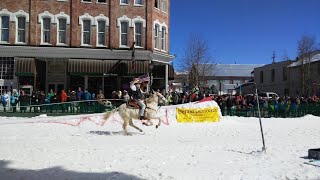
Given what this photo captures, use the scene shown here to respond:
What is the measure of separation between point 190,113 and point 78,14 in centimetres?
1609

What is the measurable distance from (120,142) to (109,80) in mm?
21295

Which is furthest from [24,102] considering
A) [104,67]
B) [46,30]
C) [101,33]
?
[101,33]

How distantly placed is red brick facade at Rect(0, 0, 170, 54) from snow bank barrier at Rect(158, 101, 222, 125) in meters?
13.2

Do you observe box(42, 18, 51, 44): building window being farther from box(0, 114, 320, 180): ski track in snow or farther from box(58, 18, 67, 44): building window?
box(0, 114, 320, 180): ski track in snow

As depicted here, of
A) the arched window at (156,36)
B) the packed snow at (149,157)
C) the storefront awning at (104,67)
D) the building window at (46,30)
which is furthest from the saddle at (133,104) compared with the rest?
the arched window at (156,36)

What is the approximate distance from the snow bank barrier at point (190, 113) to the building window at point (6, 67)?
53.1 ft

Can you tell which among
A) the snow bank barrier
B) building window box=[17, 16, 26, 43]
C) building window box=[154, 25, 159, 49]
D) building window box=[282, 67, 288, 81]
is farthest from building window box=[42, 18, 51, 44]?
building window box=[282, 67, 288, 81]

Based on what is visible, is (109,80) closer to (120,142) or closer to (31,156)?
(120,142)

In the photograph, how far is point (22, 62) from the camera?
33219 millimetres

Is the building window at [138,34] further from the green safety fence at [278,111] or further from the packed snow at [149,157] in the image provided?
the packed snow at [149,157]

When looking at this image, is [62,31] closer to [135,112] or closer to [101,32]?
[101,32]

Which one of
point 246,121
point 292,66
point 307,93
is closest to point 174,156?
point 246,121

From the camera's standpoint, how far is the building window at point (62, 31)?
34844 mm

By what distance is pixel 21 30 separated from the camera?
113ft
